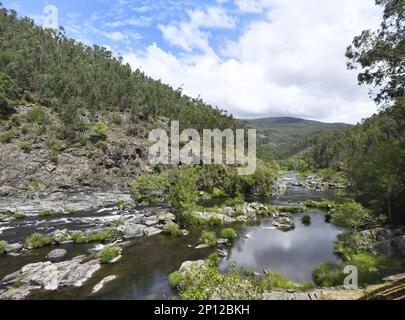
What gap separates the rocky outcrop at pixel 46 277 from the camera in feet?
104

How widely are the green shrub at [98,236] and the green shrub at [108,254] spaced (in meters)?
7.56

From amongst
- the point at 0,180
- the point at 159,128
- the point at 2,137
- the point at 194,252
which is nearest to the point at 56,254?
the point at 194,252

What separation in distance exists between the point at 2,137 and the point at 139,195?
166 feet

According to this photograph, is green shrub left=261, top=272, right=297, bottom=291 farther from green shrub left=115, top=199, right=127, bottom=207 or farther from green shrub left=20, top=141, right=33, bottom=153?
green shrub left=20, top=141, right=33, bottom=153

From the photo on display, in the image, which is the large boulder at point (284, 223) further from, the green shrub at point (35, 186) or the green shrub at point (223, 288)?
the green shrub at point (35, 186)

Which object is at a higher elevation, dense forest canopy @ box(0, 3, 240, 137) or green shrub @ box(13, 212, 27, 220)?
dense forest canopy @ box(0, 3, 240, 137)

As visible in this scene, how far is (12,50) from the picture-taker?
132 m

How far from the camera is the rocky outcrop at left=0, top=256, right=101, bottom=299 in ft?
104

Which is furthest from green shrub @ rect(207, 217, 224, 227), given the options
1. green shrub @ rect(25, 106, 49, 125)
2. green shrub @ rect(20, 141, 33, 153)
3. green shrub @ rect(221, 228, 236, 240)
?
green shrub @ rect(25, 106, 49, 125)

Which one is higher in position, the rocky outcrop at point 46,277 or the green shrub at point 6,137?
the green shrub at point 6,137

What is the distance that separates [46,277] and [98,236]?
1540 centimetres

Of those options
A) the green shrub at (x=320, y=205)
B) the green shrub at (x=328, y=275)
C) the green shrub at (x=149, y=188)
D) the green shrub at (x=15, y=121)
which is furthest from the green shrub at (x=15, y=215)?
the green shrub at (x=320, y=205)

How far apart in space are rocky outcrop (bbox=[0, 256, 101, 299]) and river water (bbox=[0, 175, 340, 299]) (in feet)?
3.40
